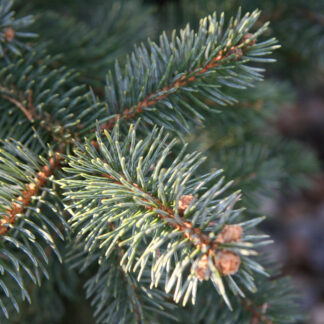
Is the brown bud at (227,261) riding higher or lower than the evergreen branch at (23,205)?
lower

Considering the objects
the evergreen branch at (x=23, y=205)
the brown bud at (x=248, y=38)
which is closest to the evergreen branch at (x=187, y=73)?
the brown bud at (x=248, y=38)

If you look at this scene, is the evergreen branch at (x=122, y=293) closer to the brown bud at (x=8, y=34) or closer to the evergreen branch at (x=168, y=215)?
the evergreen branch at (x=168, y=215)

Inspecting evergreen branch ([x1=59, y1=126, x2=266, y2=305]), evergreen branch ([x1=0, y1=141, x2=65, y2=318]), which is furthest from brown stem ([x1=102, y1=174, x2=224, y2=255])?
evergreen branch ([x1=0, y1=141, x2=65, y2=318])

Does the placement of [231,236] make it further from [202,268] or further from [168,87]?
[168,87]

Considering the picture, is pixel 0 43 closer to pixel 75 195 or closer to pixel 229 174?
pixel 75 195

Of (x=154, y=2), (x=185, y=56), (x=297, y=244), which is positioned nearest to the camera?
(x=185, y=56)

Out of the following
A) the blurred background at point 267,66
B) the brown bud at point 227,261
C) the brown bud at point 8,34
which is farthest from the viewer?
the blurred background at point 267,66

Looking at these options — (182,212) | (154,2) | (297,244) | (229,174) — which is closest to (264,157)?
(229,174)
